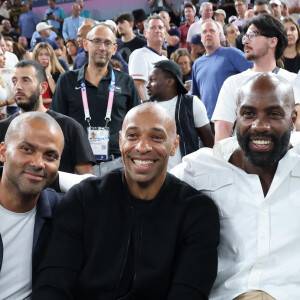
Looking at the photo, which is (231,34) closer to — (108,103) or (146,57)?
(146,57)

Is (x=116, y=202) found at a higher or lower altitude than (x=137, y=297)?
higher

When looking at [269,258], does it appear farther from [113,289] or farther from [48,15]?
[48,15]

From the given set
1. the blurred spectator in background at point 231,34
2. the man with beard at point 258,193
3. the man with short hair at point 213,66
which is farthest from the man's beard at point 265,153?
the blurred spectator in background at point 231,34

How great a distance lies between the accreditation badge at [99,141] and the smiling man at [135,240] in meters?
1.62

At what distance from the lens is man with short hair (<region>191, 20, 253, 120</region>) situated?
4.51 metres

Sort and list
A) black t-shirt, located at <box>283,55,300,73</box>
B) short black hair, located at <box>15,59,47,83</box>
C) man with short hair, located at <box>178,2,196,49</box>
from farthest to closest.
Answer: man with short hair, located at <box>178,2,196,49</box>, black t-shirt, located at <box>283,55,300,73</box>, short black hair, located at <box>15,59,47,83</box>

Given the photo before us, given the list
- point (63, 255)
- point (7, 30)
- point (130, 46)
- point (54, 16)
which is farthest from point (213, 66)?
point (54, 16)

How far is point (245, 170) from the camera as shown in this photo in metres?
2.24

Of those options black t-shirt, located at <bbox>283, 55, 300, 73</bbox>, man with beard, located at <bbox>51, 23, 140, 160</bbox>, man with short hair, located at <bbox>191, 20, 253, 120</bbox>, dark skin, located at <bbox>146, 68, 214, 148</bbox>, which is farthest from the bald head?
black t-shirt, located at <bbox>283, 55, 300, 73</bbox>

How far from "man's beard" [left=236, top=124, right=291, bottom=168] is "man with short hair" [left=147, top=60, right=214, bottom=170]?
1548 mm

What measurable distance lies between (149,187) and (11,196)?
0.55 meters

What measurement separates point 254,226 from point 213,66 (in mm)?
2680

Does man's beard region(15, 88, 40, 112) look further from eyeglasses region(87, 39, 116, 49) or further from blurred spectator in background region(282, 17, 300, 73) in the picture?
blurred spectator in background region(282, 17, 300, 73)

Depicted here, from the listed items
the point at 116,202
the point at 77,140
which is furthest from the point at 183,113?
the point at 116,202
